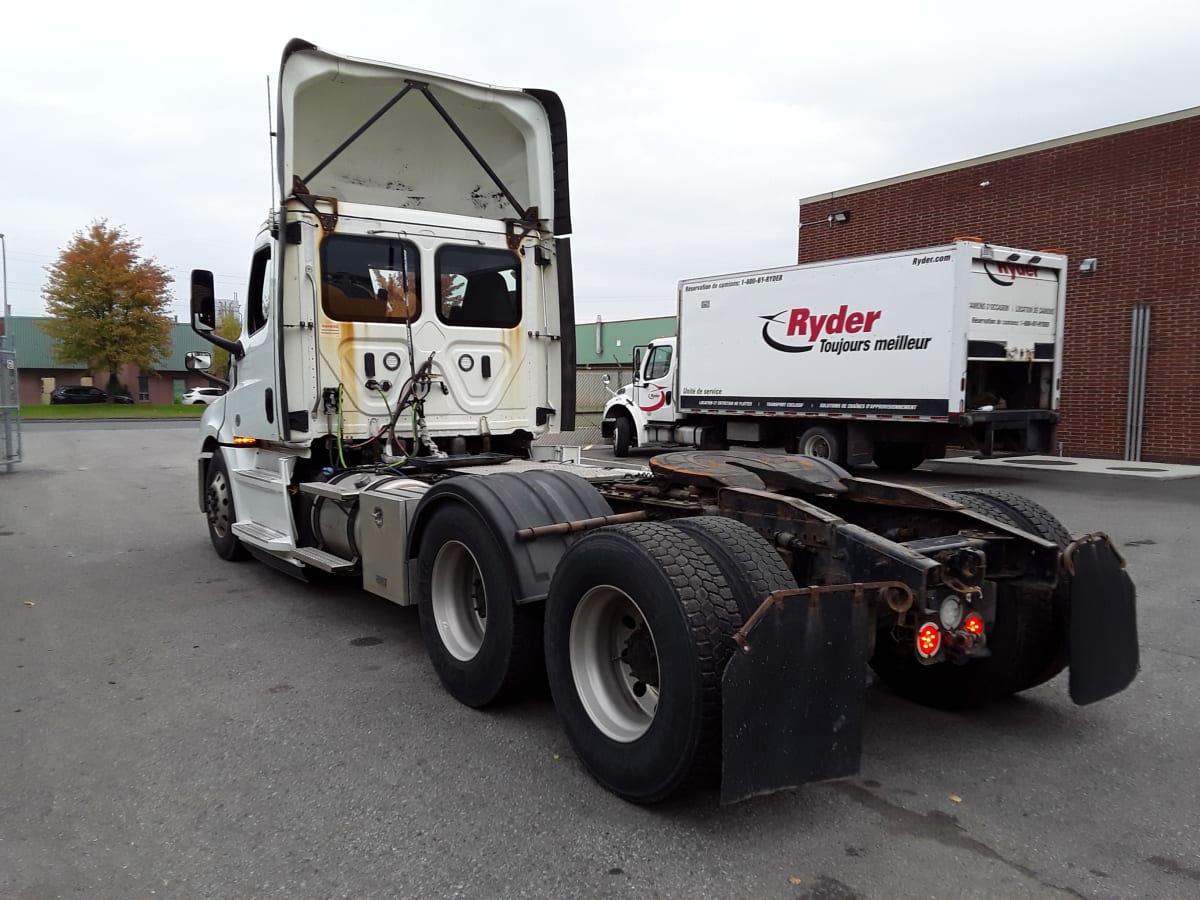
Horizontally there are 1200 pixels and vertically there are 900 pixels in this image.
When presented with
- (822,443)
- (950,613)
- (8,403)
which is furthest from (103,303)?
(950,613)

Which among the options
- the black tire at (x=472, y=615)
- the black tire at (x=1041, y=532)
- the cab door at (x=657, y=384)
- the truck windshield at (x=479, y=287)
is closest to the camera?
→ the black tire at (x=1041, y=532)

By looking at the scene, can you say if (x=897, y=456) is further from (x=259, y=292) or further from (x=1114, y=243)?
(x=259, y=292)

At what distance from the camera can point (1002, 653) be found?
12.8 ft

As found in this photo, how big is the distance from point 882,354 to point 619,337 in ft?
107

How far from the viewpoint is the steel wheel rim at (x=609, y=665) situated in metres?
3.46

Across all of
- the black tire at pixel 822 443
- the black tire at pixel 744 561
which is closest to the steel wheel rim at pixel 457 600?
the black tire at pixel 744 561

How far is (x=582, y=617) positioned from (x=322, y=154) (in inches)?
176

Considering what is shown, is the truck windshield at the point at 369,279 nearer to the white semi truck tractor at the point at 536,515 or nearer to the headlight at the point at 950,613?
the white semi truck tractor at the point at 536,515

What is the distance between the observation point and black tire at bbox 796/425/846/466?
14.7m

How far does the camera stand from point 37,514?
10.8 metres

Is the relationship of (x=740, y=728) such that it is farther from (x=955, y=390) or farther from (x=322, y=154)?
(x=955, y=390)

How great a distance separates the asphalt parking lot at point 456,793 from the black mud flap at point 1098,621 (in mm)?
359

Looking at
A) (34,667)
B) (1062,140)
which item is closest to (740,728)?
(34,667)

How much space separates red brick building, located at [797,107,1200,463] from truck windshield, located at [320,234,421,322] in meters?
15.1
